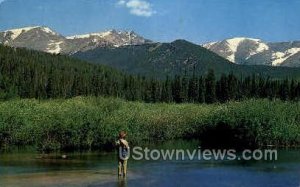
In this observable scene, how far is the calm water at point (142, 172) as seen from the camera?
41875 mm

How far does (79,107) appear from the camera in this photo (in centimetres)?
7656

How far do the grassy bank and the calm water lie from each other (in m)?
6.17

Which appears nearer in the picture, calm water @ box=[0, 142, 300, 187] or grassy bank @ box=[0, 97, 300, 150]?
calm water @ box=[0, 142, 300, 187]

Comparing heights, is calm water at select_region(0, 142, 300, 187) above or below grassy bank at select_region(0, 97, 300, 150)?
below

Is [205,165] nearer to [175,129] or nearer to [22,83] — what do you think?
[175,129]

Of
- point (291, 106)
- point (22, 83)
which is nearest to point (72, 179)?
point (291, 106)

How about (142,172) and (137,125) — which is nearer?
(142,172)

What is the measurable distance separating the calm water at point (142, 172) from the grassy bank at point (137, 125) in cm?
617

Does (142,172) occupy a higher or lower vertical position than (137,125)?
lower

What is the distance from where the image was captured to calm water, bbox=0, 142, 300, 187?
1649 inches

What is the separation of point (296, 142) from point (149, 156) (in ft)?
76.5

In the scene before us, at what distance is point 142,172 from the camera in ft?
159

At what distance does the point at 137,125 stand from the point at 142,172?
32082 millimetres

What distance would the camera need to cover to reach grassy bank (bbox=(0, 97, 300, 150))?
236 ft
